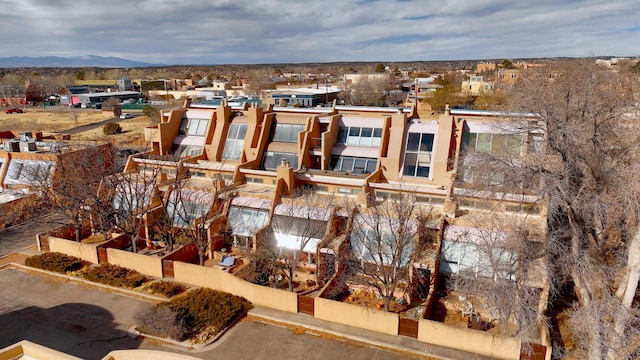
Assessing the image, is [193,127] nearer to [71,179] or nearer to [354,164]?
[71,179]

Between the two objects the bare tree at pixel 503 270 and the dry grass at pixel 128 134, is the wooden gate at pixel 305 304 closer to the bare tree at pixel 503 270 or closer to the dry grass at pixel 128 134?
the bare tree at pixel 503 270

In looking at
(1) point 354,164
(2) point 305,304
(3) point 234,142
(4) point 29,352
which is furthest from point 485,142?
(4) point 29,352

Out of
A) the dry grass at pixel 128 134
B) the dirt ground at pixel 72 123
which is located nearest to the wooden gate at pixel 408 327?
the dry grass at pixel 128 134

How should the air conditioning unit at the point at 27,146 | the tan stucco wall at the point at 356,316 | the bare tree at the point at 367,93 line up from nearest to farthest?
the tan stucco wall at the point at 356,316 → the air conditioning unit at the point at 27,146 → the bare tree at the point at 367,93

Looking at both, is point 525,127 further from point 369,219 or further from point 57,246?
point 57,246

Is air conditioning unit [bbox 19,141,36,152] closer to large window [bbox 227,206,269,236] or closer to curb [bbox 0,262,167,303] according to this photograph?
curb [bbox 0,262,167,303]

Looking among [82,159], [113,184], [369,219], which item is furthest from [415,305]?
[82,159]
